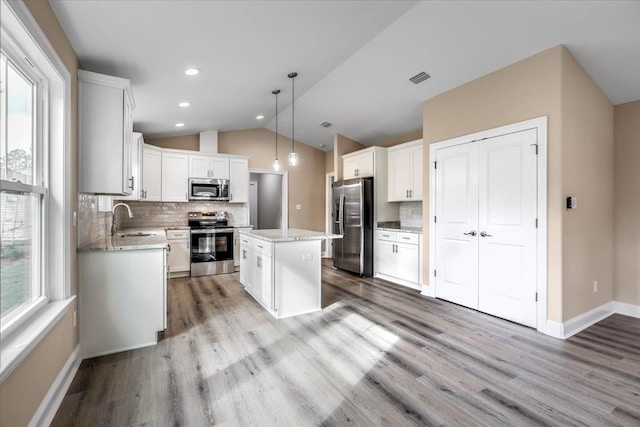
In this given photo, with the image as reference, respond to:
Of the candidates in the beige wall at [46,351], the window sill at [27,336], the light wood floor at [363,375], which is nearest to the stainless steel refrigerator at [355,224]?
the light wood floor at [363,375]

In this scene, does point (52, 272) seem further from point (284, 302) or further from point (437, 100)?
point (437, 100)

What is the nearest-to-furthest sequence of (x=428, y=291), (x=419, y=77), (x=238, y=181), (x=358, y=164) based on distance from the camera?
(x=419, y=77) → (x=428, y=291) → (x=358, y=164) → (x=238, y=181)

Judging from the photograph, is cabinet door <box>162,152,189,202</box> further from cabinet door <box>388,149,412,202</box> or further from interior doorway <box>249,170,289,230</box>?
cabinet door <box>388,149,412,202</box>

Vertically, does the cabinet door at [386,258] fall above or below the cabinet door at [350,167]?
below

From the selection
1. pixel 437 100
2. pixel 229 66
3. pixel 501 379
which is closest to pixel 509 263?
pixel 501 379

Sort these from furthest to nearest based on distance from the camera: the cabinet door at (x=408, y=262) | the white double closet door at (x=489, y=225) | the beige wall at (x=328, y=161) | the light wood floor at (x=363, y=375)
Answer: the beige wall at (x=328, y=161)
the cabinet door at (x=408, y=262)
the white double closet door at (x=489, y=225)
the light wood floor at (x=363, y=375)

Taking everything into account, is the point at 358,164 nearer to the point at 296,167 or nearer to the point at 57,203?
the point at 296,167

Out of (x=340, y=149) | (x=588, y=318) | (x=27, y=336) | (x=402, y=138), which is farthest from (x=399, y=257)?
(x=27, y=336)

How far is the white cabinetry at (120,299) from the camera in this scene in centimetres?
249

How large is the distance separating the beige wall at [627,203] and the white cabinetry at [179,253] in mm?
5951

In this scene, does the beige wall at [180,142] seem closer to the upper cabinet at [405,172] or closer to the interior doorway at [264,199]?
the interior doorway at [264,199]

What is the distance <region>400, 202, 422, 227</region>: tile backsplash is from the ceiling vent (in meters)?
2.10

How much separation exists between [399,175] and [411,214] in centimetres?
75

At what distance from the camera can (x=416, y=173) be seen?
4859 mm
